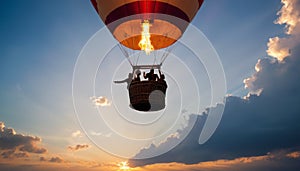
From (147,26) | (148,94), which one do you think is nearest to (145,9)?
(147,26)

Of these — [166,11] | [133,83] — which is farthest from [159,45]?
[133,83]

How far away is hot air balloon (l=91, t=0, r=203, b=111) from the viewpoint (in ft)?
40.6

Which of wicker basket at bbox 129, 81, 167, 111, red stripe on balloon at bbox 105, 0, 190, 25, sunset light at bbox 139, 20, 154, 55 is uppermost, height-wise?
red stripe on balloon at bbox 105, 0, 190, 25

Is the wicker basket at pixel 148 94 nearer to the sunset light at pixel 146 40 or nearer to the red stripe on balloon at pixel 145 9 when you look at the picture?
the sunset light at pixel 146 40

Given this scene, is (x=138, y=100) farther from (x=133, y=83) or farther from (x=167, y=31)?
(x=167, y=31)

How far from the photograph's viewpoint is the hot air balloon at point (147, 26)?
12.4m

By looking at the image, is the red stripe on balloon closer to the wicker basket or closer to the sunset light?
the sunset light

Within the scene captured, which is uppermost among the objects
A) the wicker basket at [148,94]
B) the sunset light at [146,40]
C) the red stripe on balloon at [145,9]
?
the red stripe on balloon at [145,9]

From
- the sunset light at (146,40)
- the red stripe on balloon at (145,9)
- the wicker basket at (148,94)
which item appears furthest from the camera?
the sunset light at (146,40)

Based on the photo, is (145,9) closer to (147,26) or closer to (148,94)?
(147,26)

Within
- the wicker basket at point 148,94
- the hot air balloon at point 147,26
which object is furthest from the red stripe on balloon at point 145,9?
the wicker basket at point 148,94

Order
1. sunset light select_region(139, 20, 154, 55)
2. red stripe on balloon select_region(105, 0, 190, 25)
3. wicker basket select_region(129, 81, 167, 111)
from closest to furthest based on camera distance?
1. wicker basket select_region(129, 81, 167, 111)
2. red stripe on balloon select_region(105, 0, 190, 25)
3. sunset light select_region(139, 20, 154, 55)

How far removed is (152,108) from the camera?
12523 mm

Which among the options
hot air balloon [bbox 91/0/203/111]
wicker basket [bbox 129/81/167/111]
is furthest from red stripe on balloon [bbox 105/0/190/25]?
wicker basket [bbox 129/81/167/111]
